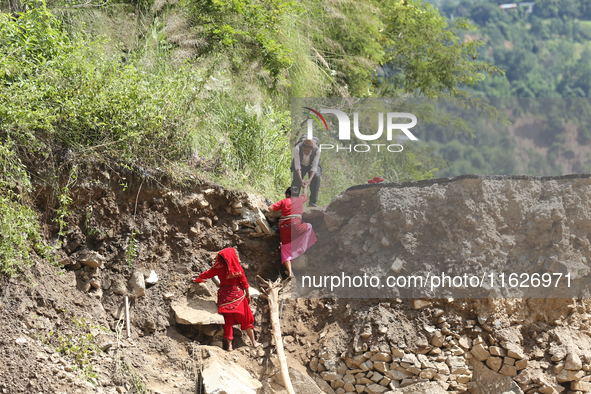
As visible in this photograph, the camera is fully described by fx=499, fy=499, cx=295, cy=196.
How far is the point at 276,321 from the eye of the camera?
531 centimetres

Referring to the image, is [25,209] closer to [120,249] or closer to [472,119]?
[120,249]

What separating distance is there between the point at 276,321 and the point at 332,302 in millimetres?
724

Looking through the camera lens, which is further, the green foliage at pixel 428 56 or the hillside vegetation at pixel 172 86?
the green foliage at pixel 428 56

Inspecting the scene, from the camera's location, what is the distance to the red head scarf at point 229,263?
5.12 m

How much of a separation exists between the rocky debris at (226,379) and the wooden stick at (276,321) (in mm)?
276

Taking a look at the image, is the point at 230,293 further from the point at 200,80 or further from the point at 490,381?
the point at 490,381

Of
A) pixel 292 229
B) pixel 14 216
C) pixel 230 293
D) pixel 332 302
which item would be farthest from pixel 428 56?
pixel 14 216

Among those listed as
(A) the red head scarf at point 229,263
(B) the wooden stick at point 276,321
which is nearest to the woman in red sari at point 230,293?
(A) the red head scarf at point 229,263

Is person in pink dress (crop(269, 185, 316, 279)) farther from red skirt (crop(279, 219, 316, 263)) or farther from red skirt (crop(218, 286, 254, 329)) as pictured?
red skirt (crop(218, 286, 254, 329))

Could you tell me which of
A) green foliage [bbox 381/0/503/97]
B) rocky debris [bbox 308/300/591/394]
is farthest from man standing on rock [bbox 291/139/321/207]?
green foliage [bbox 381/0/503/97]

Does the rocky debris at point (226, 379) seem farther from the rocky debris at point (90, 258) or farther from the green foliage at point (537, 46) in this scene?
the green foliage at point (537, 46)

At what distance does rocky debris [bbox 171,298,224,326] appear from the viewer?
5074mm

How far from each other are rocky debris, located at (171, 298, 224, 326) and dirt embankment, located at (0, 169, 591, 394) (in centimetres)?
2

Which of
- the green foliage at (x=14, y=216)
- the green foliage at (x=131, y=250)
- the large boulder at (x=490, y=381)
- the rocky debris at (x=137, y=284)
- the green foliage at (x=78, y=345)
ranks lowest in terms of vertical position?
the large boulder at (x=490, y=381)
